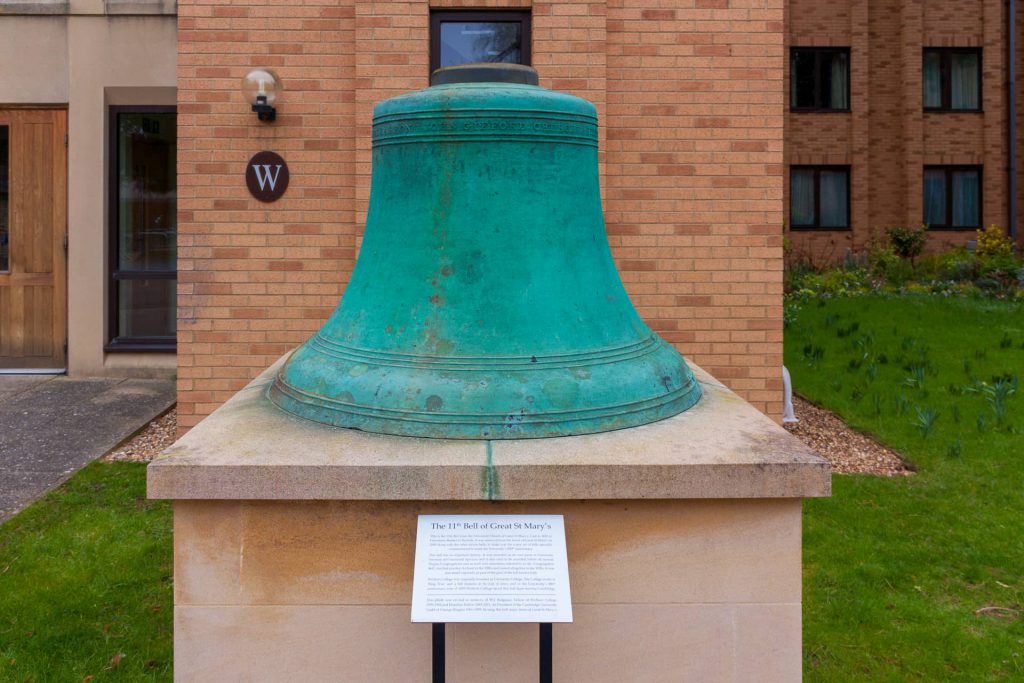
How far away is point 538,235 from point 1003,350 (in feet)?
27.7

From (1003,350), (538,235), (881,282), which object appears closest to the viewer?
(538,235)

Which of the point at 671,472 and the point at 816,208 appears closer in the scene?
the point at 671,472

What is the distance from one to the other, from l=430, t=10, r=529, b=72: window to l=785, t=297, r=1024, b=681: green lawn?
342 centimetres

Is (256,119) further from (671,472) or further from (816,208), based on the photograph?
(816,208)

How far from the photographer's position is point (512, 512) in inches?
89.2

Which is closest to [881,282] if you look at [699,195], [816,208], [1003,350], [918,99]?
[816,208]

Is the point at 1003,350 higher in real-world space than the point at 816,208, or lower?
lower

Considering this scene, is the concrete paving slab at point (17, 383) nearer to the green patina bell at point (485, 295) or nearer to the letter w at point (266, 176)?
the letter w at point (266, 176)

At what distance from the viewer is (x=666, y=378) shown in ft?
9.18

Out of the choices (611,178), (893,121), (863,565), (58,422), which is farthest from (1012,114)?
(58,422)

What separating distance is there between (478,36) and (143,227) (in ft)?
17.6

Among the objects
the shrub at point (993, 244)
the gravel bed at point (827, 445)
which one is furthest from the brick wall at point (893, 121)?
the gravel bed at point (827, 445)

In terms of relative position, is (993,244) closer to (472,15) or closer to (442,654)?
(472,15)

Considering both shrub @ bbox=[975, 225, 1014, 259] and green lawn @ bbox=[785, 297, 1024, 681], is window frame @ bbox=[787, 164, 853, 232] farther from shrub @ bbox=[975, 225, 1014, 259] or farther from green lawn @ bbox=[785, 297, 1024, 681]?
green lawn @ bbox=[785, 297, 1024, 681]
